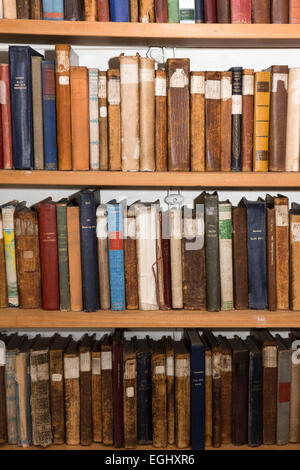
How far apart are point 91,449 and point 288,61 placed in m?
1.33

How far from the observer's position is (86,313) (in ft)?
4.21

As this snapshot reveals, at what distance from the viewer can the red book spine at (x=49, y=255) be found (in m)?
1.25

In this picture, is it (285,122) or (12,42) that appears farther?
(12,42)

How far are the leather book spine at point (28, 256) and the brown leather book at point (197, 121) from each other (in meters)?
0.46

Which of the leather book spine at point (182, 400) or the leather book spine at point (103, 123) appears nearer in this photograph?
the leather book spine at point (103, 123)

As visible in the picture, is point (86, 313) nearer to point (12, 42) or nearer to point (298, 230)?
point (298, 230)

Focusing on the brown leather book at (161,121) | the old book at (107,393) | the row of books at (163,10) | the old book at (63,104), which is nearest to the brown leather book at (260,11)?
the row of books at (163,10)

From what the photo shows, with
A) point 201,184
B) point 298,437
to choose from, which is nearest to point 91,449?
point 298,437

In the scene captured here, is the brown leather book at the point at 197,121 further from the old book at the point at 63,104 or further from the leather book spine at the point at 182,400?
the leather book spine at the point at 182,400

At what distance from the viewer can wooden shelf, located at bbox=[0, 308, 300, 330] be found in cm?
126

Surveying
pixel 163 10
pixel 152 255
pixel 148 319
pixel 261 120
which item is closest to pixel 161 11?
pixel 163 10

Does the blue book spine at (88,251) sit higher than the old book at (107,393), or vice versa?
the blue book spine at (88,251)

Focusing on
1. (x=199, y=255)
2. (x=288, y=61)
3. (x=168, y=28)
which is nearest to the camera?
(x=168, y=28)

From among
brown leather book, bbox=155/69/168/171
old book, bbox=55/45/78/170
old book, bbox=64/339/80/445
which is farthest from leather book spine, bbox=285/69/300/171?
old book, bbox=64/339/80/445
